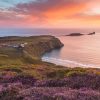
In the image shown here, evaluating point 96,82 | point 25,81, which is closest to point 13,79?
point 25,81

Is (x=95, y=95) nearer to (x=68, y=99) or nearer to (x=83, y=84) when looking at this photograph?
(x=68, y=99)

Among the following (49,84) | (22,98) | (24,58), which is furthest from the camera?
(24,58)

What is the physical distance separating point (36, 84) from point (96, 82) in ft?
17.4

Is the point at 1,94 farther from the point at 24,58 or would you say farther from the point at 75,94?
the point at 24,58

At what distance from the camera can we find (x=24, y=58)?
148m

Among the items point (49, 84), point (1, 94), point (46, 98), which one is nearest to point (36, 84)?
point (49, 84)

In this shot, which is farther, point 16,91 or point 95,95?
point 16,91

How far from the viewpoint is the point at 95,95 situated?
16.2 metres

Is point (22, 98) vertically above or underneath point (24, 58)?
above

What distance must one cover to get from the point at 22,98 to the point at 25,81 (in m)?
6.99

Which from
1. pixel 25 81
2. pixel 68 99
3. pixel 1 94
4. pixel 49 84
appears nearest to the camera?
pixel 68 99

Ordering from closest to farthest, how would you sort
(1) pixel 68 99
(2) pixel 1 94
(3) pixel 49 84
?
(1) pixel 68 99
(2) pixel 1 94
(3) pixel 49 84

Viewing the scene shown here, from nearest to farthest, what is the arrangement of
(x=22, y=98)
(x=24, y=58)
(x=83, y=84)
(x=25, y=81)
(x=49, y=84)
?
(x=22, y=98)
(x=83, y=84)
(x=49, y=84)
(x=25, y=81)
(x=24, y=58)

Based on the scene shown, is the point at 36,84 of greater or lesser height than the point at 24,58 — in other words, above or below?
above
